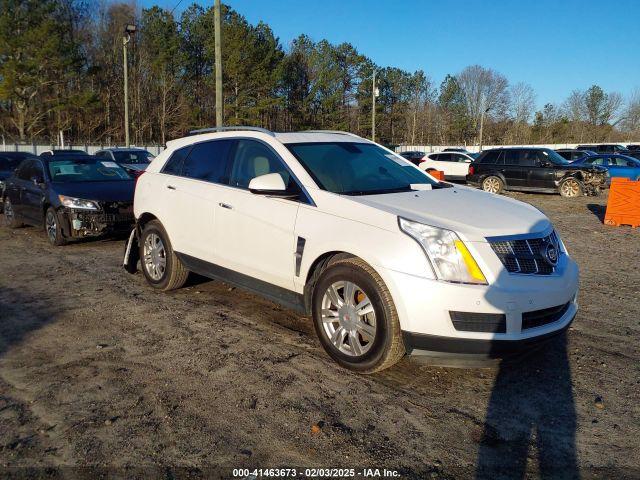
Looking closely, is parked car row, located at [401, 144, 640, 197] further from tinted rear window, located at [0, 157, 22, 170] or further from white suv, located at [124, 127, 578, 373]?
white suv, located at [124, 127, 578, 373]

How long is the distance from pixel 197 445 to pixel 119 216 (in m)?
6.70

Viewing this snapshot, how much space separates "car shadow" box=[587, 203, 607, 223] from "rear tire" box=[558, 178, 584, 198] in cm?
200

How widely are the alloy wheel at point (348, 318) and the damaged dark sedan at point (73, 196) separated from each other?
6015mm

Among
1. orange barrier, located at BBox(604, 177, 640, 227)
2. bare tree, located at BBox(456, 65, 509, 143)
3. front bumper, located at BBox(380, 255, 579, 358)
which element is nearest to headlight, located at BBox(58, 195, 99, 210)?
front bumper, located at BBox(380, 255, 579, 358)

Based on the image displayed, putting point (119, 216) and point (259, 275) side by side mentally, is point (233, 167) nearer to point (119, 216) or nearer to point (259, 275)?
point (259, 275)

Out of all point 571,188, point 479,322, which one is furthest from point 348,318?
point 571,188

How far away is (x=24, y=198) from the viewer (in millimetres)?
10227

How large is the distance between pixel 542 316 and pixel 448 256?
81 cm

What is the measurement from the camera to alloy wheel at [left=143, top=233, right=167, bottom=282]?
607 cm

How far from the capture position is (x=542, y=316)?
3703 mm

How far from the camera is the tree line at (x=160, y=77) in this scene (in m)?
39.8

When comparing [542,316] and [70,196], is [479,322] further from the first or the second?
[70,196]

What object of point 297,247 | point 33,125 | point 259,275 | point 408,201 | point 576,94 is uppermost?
point 576,94

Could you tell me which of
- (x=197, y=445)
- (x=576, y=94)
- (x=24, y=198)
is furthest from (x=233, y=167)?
(x=576, y=94)
